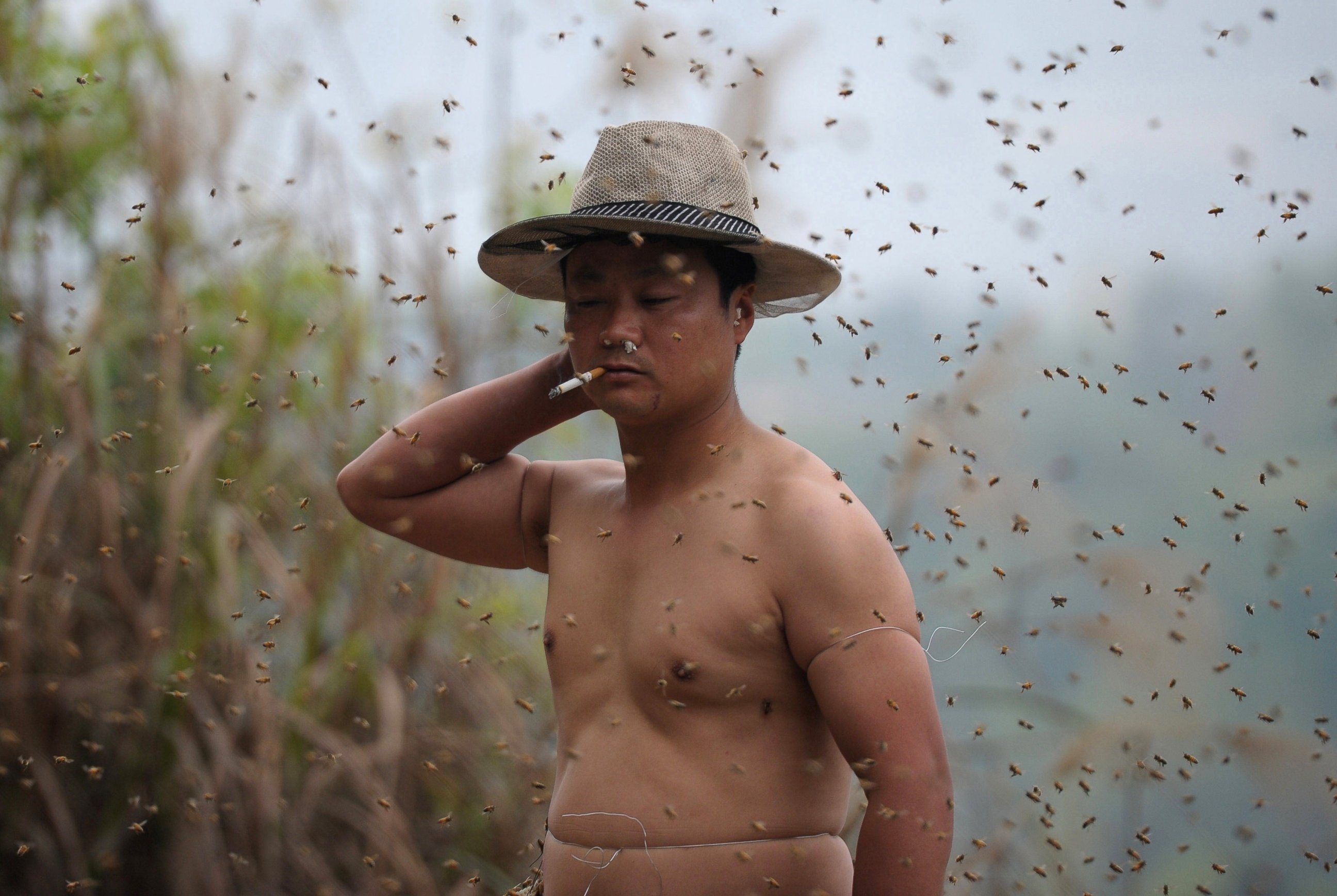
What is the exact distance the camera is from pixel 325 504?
3.07 meters

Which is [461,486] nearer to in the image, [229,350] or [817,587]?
[817,587]

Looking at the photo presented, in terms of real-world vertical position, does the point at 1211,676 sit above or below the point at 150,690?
below

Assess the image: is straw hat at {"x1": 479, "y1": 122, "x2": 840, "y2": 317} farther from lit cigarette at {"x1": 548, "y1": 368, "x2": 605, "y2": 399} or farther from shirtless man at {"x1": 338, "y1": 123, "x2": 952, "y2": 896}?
lit cigarette at {"x1": 548, "y1": 368, "x2": 605, "y2": 399}

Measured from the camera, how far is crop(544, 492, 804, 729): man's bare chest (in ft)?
4.94

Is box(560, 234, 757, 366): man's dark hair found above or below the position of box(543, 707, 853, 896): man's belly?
above

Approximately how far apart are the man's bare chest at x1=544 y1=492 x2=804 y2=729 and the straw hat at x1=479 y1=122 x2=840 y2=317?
0.37 m

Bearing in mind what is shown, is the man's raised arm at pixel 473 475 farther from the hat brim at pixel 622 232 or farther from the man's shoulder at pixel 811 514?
the man's shoulder at pixel 811 514

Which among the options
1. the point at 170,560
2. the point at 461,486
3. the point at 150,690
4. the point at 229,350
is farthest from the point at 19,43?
the point at 461,486

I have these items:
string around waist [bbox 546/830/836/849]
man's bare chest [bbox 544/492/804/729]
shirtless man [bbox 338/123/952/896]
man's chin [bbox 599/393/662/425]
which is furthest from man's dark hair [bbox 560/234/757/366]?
string around waist [bbox 546/830/836/849]

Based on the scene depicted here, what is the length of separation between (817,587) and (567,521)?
1.65ft

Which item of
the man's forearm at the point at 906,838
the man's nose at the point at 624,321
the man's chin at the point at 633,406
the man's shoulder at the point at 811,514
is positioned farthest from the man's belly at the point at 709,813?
the man's nose at the point at 624,321

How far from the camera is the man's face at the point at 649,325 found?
1.53 m

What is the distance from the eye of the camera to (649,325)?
1.53m

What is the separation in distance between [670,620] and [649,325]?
1.33 ft
